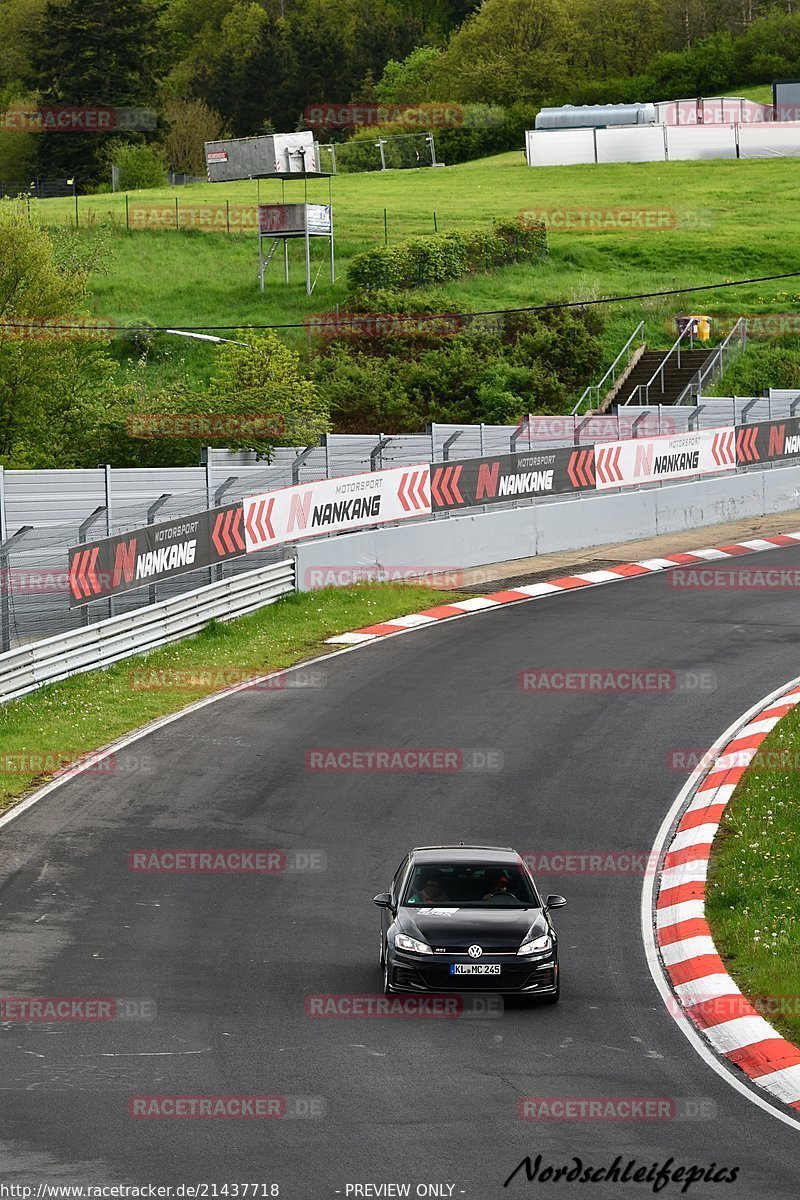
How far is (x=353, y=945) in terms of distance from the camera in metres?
14.2

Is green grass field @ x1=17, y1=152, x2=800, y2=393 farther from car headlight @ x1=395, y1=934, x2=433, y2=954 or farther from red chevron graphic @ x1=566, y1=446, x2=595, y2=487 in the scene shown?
car headlight @ x1=395, y1=934, x2=433, y2=954

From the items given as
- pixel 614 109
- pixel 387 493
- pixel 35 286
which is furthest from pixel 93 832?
pixel 614 109

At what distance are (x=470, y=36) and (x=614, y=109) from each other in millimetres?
29595

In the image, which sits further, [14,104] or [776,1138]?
[14,104]

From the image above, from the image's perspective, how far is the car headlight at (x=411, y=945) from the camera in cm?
1267

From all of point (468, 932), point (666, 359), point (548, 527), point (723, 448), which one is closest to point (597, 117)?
point (666, 359)

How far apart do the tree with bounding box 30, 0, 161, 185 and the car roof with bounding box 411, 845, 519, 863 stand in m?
106

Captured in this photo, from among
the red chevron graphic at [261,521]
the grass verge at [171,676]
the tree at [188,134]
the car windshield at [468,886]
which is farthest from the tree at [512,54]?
the car windshield at [468,886]

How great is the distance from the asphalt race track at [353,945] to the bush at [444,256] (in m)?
39.1

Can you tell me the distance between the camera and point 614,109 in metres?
105

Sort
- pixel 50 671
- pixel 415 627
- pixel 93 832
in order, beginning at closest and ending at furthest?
pixel 93 832 → pixel 50 671 → pixel 415 627

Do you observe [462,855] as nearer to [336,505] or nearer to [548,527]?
[336,505]

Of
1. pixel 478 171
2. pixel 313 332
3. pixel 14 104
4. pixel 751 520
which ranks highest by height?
pixel 14 104

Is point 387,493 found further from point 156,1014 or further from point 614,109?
point 614,109
